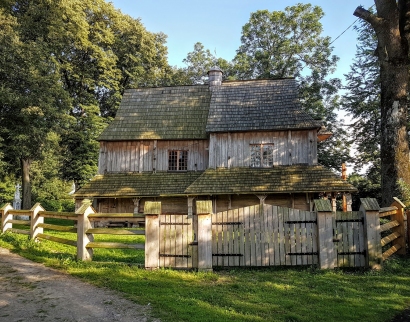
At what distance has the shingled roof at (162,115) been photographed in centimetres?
2072

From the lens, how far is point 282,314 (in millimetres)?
5145

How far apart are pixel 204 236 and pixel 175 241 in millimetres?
741

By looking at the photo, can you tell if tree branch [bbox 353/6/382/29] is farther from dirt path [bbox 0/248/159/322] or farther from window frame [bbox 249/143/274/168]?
dirt path [bbox 0/248/159/322]

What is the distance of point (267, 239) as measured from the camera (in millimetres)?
8109

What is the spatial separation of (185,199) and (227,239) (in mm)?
11232

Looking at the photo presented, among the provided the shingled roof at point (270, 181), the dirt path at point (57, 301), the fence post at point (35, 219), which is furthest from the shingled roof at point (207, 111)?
the dirt path at point (57, 301)

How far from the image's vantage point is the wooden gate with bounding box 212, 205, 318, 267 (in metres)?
8.05

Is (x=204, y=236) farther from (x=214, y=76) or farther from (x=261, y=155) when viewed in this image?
(x=214, y=76)

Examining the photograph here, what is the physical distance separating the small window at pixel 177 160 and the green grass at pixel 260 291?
11995 mm

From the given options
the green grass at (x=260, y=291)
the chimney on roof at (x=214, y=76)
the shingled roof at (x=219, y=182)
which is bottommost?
the green grass at (x=260, y=291)

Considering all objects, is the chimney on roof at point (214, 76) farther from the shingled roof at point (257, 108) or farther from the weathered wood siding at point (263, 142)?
the weathered wood siding at point (263, 142)

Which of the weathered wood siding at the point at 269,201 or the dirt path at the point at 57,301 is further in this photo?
the weathered wood siding at the point at 269,201

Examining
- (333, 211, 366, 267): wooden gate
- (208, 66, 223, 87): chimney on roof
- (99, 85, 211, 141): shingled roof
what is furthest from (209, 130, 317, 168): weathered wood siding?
(333, 211, 366, 267): wooden gate

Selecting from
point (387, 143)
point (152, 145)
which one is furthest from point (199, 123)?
point (387, 143)
